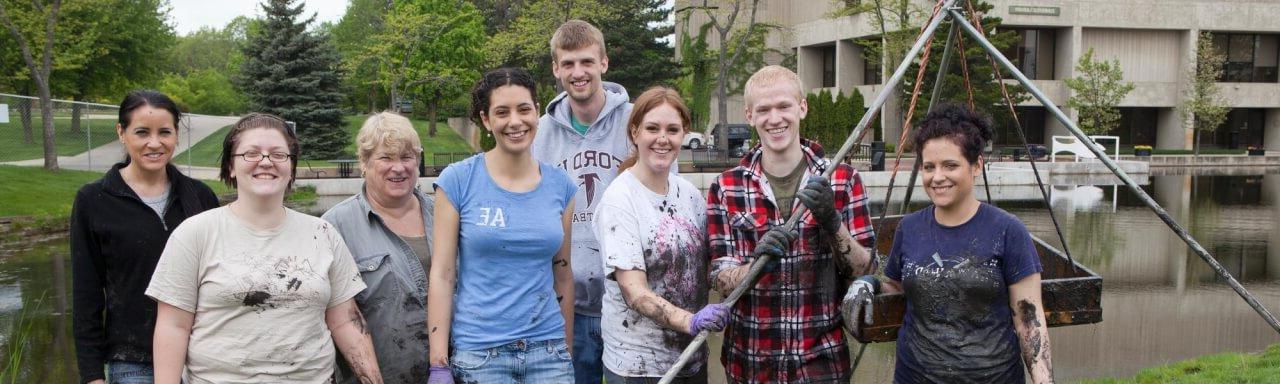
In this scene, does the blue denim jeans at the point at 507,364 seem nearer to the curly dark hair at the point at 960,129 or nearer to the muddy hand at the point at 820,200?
the muddy hand at the point at 820,200

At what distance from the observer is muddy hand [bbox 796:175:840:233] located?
286cm

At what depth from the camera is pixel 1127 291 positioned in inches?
397

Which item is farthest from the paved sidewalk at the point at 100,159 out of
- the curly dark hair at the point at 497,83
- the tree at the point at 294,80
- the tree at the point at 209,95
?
the tree at the point at 209,95

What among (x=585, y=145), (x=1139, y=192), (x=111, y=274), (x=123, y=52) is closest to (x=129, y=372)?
(x=111, y=274)

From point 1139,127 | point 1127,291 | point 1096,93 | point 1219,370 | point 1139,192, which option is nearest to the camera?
point 1139,192

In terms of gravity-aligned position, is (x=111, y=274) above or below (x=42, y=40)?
below

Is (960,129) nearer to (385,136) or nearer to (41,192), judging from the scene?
(385,136)

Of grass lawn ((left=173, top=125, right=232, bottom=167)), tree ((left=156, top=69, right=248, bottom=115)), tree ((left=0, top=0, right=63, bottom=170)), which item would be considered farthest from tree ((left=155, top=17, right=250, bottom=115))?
tree ((left=0, top=0, right=63, bottom=170))

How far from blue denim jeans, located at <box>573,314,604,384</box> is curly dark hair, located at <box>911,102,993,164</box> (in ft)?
4.80

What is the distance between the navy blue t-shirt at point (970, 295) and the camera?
2.97m

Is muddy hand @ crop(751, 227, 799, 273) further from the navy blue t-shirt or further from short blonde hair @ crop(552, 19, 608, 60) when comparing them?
short blonde hair @ crop(552, 19, 608, 60)

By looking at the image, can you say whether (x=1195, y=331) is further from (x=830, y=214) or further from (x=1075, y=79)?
(x=1075, y=79)

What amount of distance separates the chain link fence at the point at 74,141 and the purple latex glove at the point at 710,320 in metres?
15.8

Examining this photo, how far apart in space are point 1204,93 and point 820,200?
1650 inches
